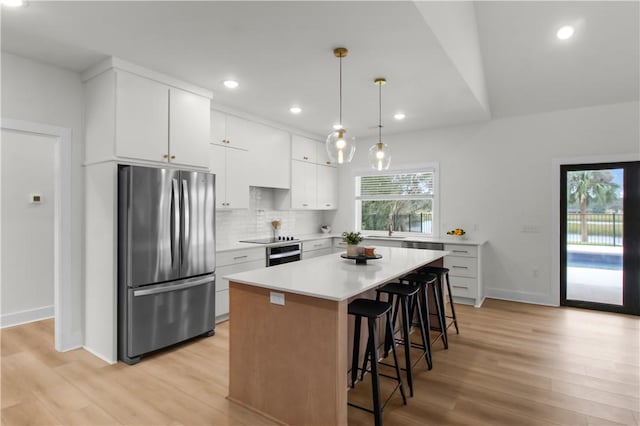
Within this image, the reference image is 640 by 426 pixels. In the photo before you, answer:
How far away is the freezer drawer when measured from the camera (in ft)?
9.89

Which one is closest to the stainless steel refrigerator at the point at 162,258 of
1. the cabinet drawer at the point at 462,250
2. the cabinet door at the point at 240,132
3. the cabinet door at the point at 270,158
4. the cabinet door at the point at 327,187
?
the cabinet door at the point at 240,132

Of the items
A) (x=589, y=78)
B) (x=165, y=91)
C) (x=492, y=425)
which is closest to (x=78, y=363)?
(x=165, y=91)

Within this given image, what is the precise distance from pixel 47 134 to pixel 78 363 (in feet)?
6.67

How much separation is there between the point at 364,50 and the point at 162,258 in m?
2.51

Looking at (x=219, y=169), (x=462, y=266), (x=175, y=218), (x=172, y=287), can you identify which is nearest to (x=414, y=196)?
(x=462, y=266)

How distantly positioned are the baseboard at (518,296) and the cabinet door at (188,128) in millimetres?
4352

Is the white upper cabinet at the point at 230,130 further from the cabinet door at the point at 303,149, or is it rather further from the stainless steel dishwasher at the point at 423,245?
the stainless steel dishwasher at the point at 423,245

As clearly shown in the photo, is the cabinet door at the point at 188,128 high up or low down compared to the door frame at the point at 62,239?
up

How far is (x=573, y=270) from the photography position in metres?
4.77

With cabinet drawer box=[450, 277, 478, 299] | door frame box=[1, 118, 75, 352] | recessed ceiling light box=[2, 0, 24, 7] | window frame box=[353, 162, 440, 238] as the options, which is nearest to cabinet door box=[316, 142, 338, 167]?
window frame box=[353, 162, 440, 238]

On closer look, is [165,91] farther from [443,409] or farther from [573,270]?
[573,270]

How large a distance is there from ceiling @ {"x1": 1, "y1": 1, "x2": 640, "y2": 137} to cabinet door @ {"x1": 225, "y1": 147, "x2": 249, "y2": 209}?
590 mm

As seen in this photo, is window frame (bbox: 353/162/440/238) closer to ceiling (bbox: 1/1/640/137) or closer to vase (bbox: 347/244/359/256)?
ceiling (bbox: 1/1/640/137)

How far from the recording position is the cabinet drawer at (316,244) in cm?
531
